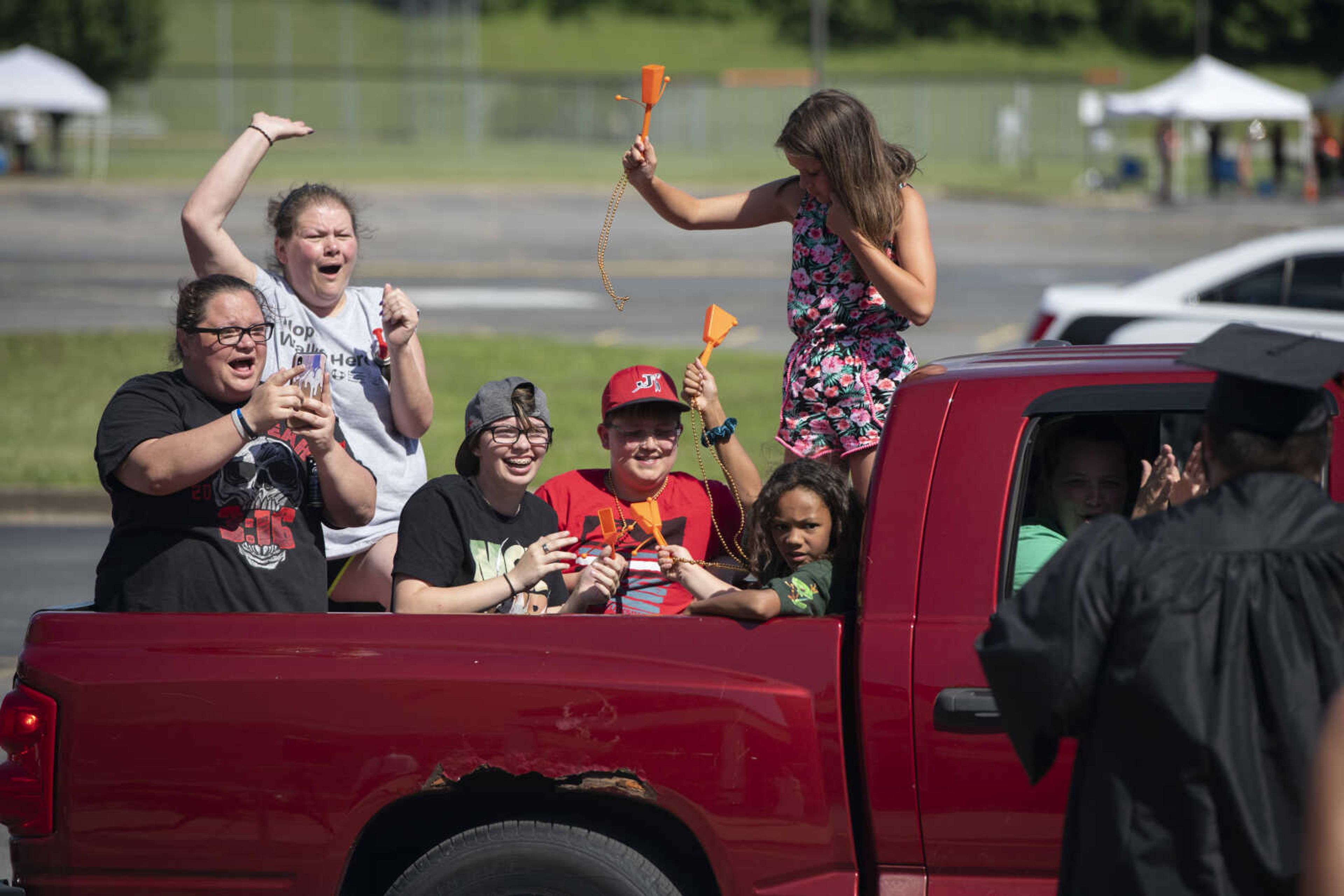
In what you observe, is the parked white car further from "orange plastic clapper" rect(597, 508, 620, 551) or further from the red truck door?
the red truck door

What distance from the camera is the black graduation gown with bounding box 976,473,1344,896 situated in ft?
7.68

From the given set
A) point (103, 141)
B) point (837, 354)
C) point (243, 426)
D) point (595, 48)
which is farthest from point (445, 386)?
point (595, 48)

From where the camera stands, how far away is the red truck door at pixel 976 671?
3.06 m

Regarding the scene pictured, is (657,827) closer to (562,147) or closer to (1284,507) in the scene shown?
(1284,507)

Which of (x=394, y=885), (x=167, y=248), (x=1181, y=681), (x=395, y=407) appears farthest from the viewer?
(x=167, y=248)

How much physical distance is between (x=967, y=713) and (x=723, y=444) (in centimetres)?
152

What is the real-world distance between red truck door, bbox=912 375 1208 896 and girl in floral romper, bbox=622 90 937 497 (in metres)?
1.07

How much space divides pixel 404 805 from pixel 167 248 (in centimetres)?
2645

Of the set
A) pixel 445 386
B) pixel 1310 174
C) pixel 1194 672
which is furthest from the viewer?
pixel 1310 174

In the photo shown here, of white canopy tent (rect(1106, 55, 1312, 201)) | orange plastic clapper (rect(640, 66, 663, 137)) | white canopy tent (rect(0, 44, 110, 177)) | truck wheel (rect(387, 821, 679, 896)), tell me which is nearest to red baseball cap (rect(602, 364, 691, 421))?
orange plastic clapper (rect(640, 66, 663, 137))

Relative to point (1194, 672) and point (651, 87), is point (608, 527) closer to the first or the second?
point (651, 87)

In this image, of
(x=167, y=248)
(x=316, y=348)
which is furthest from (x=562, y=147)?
(x=316, y=348)

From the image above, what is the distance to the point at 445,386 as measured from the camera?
1416cm

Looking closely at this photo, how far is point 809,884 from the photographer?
3.14 meters
